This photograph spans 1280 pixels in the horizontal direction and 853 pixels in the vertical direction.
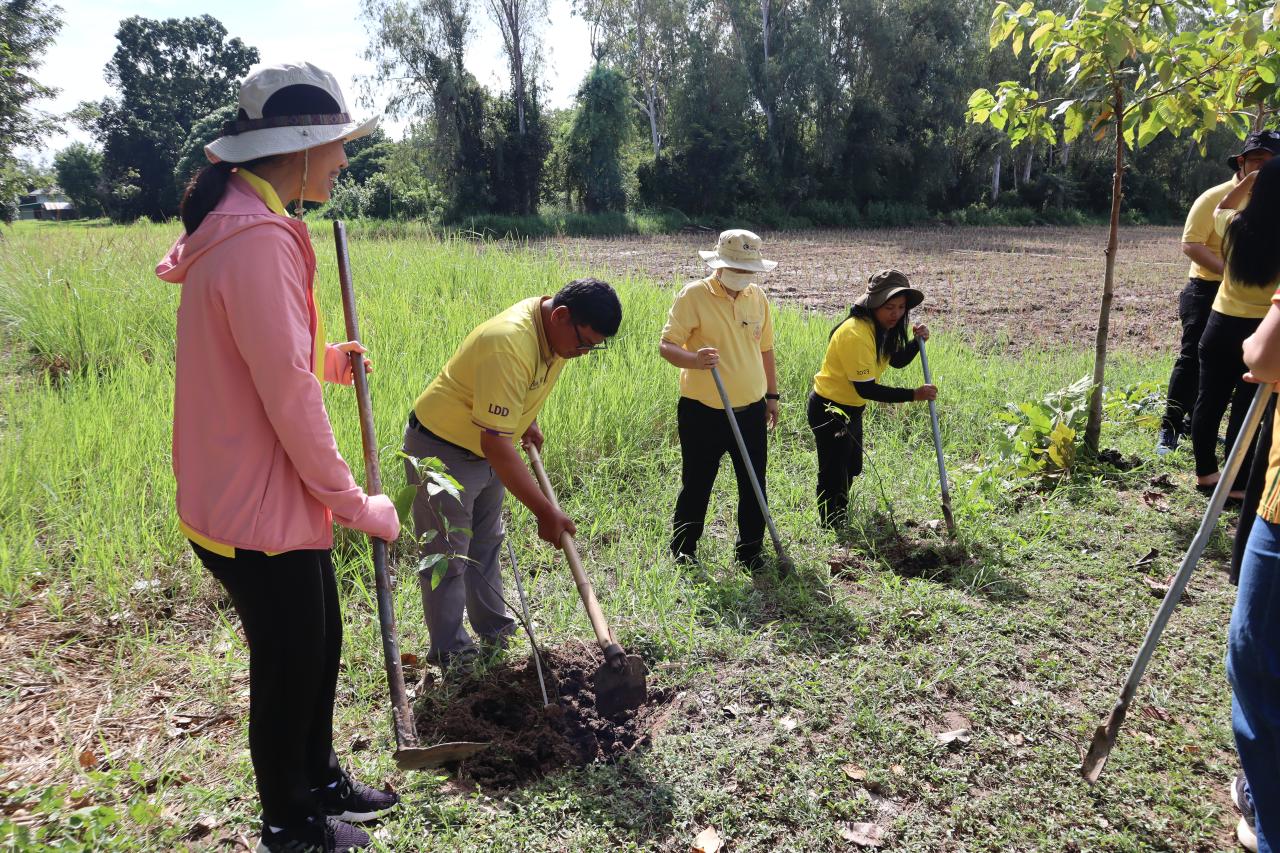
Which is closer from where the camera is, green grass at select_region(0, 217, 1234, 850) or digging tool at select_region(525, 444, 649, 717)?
green grass at select_region(0, 217, 1234, 850)

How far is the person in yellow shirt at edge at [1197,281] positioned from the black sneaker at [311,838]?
5.09 m

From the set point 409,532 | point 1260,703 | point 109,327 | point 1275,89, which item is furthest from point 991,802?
point 109,327

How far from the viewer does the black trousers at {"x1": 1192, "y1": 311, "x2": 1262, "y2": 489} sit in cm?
444

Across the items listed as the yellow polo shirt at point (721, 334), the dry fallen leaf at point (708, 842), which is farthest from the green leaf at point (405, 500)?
the yellow polo shirt at point (721, 334)

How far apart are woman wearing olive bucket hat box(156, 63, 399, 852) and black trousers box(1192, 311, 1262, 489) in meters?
4.71

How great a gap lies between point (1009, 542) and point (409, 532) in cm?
322

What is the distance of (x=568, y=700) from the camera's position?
9.70ft

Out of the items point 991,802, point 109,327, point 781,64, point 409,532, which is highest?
point 781,64

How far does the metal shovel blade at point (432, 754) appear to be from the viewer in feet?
7.55

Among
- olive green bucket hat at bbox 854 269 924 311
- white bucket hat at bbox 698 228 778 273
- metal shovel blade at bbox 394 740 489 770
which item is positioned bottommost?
metal shovel blade at bbox 394 740 489 770

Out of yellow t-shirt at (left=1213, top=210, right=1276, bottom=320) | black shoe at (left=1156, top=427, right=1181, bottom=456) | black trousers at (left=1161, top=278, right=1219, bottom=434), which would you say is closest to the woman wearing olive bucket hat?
yellow t-shirt at (left=1213, top=210, right=1276, bottom=320)

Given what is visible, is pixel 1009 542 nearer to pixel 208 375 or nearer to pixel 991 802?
pixel 991 802

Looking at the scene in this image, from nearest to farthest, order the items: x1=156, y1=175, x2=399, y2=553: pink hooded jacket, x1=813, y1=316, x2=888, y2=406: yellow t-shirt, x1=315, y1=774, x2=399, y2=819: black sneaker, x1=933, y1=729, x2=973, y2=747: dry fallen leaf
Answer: x1=156, y1=175, x2=399, y2=553: pink hooded jacket → x1=315, y1=774, x2=399, y2=819: black sneaker → x1=933, y1=729, x2=973, y2=747: dry fallen leaf → x1=813, y1=316, x2=888, y2=406: yellow t-shirt

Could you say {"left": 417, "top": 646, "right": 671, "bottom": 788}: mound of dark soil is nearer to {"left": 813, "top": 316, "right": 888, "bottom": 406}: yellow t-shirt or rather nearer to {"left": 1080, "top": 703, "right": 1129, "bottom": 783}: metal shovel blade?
{"left": 1080, "top": 703, "right": 1129, "bottom": 783}: metal shovel blade
